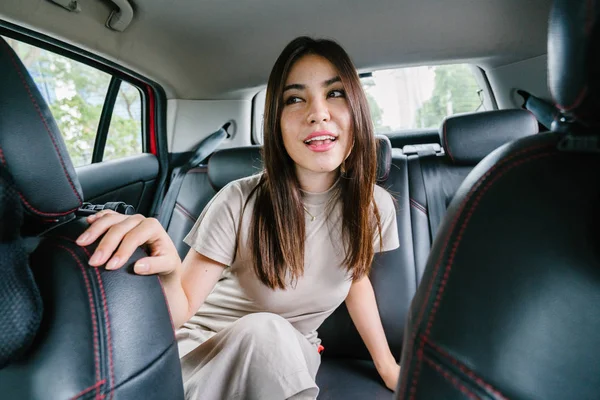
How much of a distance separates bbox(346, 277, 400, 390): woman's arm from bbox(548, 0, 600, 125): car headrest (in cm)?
93

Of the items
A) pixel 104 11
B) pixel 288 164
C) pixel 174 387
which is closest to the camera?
pixel 174 387

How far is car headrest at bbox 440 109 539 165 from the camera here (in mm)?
1666

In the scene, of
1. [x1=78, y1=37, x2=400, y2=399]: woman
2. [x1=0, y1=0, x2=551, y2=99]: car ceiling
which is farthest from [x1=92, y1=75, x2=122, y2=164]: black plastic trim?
[x1=78, y1=37, x2=400, y2=399]: woman

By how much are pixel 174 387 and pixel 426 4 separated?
1.91m

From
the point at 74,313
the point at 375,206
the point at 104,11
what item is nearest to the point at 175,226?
the point at 104,11

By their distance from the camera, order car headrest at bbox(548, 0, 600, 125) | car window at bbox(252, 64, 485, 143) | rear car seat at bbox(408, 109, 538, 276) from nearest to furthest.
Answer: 1. car headrest at bbox(548, 0, 600, 125)
2. rear car seat at bbox(408, 109, 538, 276)
3. car window at bbox(252, 64, 485, 143)

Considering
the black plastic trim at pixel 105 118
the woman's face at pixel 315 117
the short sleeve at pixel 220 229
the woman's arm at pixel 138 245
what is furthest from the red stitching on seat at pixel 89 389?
the black plastic trim at pixel 105 118

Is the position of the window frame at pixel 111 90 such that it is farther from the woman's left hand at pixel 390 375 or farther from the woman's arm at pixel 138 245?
the woman's left hand at pixel 390 375

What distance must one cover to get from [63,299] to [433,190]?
142 cm

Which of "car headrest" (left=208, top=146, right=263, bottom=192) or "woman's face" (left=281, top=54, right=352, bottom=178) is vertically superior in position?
"woman's face" (left=281, top=54, right=352, bottom=178)

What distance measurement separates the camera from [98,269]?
2.34 feet

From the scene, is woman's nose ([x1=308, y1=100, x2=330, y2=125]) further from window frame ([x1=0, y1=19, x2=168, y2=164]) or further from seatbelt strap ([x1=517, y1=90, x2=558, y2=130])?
seatbelt strap ([x1=517, y1=90, x2=558, y2=130])

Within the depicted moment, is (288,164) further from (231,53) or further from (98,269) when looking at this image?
(231,53)

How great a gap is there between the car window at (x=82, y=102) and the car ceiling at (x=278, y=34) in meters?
0.12
